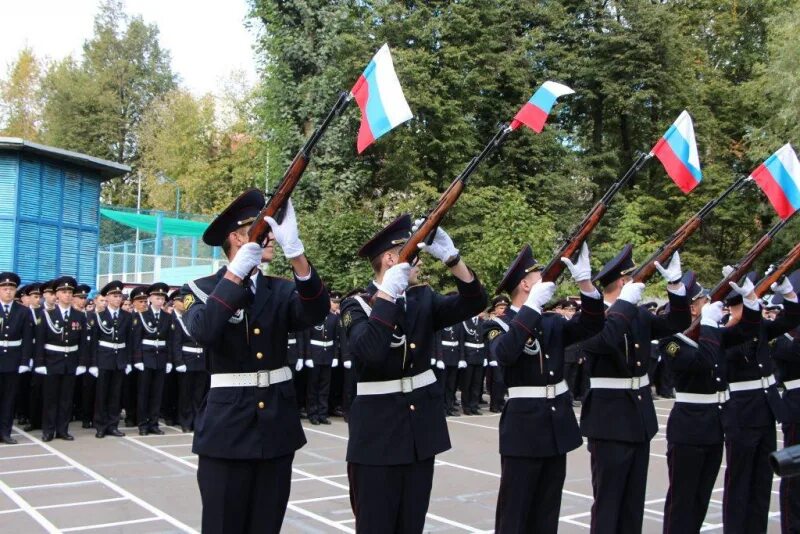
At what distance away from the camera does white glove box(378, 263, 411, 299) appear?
4.23 metres

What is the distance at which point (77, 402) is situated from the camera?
13.0 metres

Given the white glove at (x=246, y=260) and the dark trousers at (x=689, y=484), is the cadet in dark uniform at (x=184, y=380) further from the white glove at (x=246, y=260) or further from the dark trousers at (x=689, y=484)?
the white glove at (x=246, y=260)

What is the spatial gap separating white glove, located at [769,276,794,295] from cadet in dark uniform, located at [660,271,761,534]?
25.7 inches

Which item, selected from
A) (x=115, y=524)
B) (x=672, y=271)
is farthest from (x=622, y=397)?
(x=115, y=524)

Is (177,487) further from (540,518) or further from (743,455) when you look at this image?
(743,455)

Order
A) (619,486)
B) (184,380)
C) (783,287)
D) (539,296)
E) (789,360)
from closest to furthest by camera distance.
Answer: (539,296)
(619,486)
(783,287)
(789,360)
(184,380)

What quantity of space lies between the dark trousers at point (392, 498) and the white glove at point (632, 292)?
208 cm

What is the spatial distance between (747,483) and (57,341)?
28.6 ft

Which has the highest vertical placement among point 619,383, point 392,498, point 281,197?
point 281,197

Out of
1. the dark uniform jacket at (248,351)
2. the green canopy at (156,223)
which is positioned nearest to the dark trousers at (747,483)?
the dark uniform jacket at (248,351)

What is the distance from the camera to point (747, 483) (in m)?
6.25

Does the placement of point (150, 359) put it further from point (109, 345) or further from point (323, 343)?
point (323, 343)

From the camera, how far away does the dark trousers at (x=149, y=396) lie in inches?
460

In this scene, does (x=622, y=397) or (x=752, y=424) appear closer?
(x=622, y=397)
